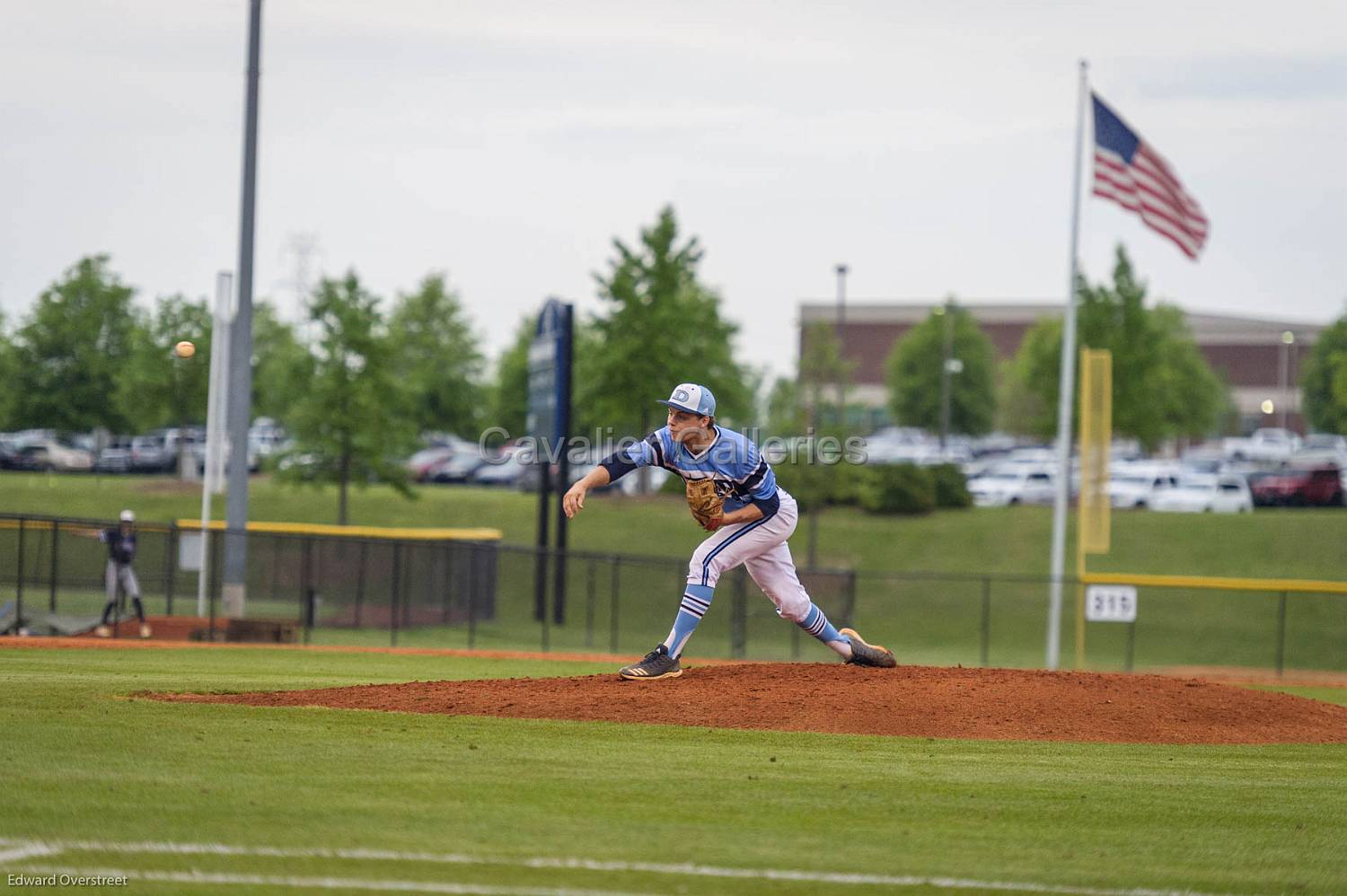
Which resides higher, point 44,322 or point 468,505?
point 44,322

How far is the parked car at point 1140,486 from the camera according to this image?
4819cm

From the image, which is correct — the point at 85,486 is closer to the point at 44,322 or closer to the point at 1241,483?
the point at 44,322

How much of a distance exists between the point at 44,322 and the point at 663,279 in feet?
67.2

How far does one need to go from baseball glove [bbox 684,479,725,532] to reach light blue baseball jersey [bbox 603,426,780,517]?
0.14 feet

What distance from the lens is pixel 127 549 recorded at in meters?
20.6

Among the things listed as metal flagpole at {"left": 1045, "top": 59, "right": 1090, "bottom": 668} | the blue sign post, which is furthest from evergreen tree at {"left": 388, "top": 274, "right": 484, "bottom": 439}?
metal flagpole at {"left": 1045, "top": 59, "right": 1090, "bottom": 668}

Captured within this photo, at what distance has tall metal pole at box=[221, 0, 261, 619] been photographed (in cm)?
2059

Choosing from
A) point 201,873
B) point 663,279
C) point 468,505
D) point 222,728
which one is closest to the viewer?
point 201,873

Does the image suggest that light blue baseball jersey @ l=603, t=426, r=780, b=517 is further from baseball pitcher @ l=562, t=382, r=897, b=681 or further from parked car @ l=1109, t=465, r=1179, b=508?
parked car @ l=1109, t=465, r=1179, b=508

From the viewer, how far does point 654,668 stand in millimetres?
10094

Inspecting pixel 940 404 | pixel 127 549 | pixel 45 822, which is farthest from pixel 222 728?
pixel 940 404

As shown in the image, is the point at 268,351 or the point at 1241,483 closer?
the point at 1241,483

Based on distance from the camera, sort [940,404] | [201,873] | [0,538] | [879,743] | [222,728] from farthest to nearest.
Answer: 1. [940,404]
2. [0,538]
3. [879,743]
4. [222,728]
5. [201,873]
